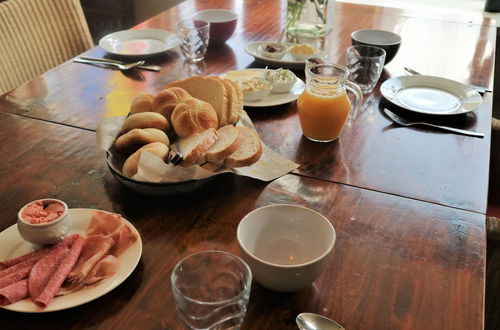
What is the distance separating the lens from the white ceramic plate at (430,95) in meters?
1.31

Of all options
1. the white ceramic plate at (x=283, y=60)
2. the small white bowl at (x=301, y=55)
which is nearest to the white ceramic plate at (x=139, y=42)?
the white ceramic plate at (x=283, y=60)

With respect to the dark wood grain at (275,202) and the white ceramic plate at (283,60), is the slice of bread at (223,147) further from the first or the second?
the white ceramic plate at (283,60)

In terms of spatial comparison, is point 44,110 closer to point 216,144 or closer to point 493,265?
point 216,144

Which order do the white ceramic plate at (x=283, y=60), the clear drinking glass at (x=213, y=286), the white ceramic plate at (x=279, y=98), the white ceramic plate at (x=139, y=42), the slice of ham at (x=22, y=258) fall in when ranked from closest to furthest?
the clear drinking glass at (x=213, y=286)
the slice of ham at (x=22, y=258)
the white ceramic plate at (x=279, y=98)
the white ceramic plate at (x=283, y=60)
the white ceramic plate at (x=139, y=42)

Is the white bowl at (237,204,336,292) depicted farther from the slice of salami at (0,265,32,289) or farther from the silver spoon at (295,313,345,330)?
the slice of salami at (0,265,32,289)

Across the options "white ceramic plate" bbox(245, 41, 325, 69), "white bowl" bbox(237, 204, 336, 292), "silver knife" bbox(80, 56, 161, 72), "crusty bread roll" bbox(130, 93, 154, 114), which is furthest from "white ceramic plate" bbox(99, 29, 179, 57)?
"white bowl" bbox(237, 204, 336, 292)

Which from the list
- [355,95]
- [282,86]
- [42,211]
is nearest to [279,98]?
[282,86]

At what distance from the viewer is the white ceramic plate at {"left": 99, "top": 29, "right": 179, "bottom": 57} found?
1.67 m

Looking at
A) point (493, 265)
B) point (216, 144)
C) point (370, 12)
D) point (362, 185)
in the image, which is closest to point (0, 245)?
Result: point (216, 144)

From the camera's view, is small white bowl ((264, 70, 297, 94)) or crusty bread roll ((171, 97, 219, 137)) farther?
small white bowl ((264, 70, 297, 94))

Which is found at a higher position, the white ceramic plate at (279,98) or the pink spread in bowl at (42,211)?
the pink spread in bowl at (42,211)

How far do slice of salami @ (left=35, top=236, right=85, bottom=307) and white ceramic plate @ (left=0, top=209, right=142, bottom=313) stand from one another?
1 centimetres

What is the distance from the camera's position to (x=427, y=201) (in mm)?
956

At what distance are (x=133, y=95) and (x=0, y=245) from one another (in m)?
0.68
